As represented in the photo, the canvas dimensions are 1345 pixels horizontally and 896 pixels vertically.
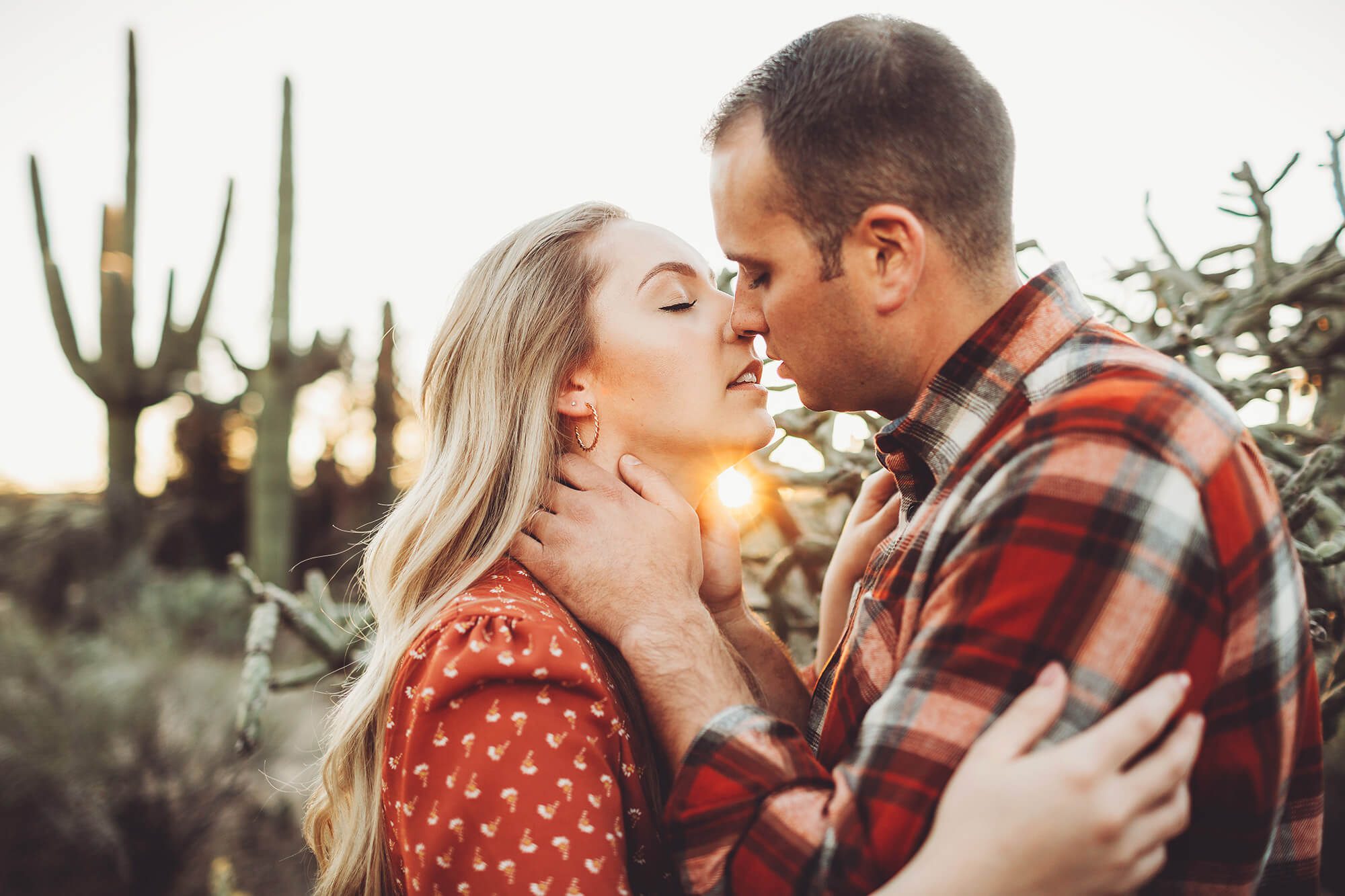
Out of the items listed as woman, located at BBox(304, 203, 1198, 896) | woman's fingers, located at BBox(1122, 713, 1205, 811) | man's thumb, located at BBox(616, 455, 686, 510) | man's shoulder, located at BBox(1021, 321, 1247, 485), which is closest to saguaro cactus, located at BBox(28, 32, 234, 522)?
woman, located at BBox(304, 203, 1198, 896)

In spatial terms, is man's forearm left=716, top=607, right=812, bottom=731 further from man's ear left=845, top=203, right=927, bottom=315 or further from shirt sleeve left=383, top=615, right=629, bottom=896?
man's ear left=845, top=203, right=927, bottom=315

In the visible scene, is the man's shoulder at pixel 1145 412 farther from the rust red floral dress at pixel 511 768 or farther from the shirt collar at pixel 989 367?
the rust red floral dress at pixel 511 768

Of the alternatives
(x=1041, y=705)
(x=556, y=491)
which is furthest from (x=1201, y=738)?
(x=556, y=491)

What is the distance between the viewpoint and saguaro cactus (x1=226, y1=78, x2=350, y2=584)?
39.3ft

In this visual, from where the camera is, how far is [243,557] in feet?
21.2

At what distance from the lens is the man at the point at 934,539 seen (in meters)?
1.18

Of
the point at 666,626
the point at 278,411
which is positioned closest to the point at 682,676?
the point at 666,626

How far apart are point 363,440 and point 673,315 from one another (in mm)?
14180

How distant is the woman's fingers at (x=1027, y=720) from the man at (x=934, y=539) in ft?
0.09

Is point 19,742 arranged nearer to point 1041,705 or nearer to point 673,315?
point 673,315

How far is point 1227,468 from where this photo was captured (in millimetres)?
1273

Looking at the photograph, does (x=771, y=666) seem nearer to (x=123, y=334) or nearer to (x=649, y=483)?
(x=649, y=483)

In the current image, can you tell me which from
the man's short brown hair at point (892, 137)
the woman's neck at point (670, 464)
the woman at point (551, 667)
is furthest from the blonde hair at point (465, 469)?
the man's short brown hair at point (892, 137)

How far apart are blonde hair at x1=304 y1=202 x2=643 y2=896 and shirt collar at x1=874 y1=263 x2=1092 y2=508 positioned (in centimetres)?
80
